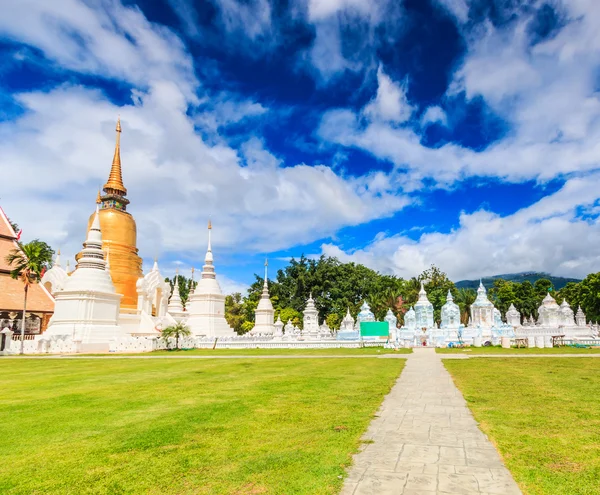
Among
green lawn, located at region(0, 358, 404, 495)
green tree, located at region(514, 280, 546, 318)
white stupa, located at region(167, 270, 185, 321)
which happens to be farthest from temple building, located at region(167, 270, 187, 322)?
green tree, located at region(514, 280, 546, 318)

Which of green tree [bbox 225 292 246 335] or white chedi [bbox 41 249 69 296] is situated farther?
green tree [bbox 225 292 246 335]

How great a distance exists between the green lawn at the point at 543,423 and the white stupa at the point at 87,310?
26.5 meters

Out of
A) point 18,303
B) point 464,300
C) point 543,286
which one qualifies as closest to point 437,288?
point 464,300

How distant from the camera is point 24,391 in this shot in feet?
39.4

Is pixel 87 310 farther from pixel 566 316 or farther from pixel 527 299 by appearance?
pixel 527 299

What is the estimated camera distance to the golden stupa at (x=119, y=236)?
148ft

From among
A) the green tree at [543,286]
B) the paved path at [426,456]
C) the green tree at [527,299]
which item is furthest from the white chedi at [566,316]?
the paved path at [426,456]

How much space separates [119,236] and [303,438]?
4449 cm

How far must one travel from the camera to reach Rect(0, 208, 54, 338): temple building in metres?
34.5

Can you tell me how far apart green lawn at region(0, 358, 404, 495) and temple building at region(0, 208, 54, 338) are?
82.6 ft

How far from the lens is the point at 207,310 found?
42.9 metres

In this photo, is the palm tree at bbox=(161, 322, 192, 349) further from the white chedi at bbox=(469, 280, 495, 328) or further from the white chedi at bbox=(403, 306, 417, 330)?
the white chedi at bbox=(469, 280, 495, 328)

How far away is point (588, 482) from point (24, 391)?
12.9m

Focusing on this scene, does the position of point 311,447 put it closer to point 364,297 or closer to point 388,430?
point 388,430
